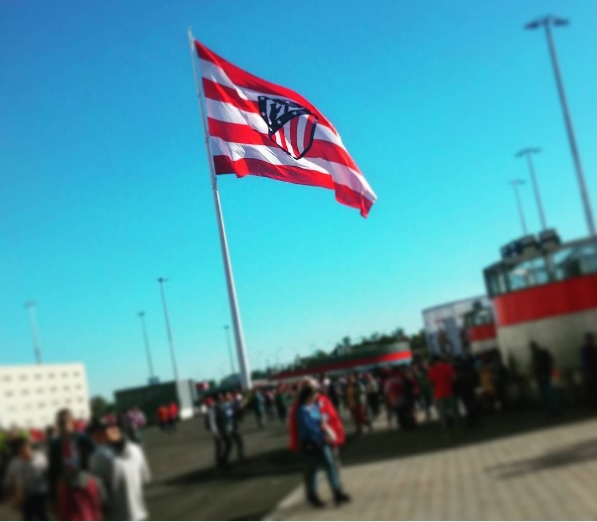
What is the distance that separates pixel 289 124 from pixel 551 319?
4.00 ft

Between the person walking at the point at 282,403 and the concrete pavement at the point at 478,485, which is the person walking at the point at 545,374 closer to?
the concrete pavement at the point at 478,485

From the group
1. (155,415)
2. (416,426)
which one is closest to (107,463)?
(155,415)

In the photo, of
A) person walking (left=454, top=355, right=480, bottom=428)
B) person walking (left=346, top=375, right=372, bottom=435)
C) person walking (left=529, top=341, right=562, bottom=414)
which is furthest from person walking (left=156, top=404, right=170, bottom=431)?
person walking (left=529, top=341, right=562, bottom=414)

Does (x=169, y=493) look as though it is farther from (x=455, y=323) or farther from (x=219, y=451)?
(x=455, y=323)

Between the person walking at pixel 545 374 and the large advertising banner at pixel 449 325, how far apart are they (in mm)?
208

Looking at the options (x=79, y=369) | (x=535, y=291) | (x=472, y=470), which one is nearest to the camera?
(x=79, y=369)

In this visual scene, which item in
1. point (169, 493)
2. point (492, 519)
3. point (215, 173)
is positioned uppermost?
point (215, 173)

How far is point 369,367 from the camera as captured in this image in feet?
6.97

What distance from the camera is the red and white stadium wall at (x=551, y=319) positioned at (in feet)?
6.69

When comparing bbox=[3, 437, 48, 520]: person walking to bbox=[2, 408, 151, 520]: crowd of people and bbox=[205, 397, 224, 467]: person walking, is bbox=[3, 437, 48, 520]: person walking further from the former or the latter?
bbox=[205, 397, 224, 467]: person walking

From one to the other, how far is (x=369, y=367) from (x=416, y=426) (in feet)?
1.17

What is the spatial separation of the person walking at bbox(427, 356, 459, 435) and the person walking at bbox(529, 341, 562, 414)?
269 mm

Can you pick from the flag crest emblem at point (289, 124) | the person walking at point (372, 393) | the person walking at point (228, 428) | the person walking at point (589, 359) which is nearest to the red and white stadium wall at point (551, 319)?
the person walking at point (589, 359)

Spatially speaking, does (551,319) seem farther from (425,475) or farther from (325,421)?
(325,421)
